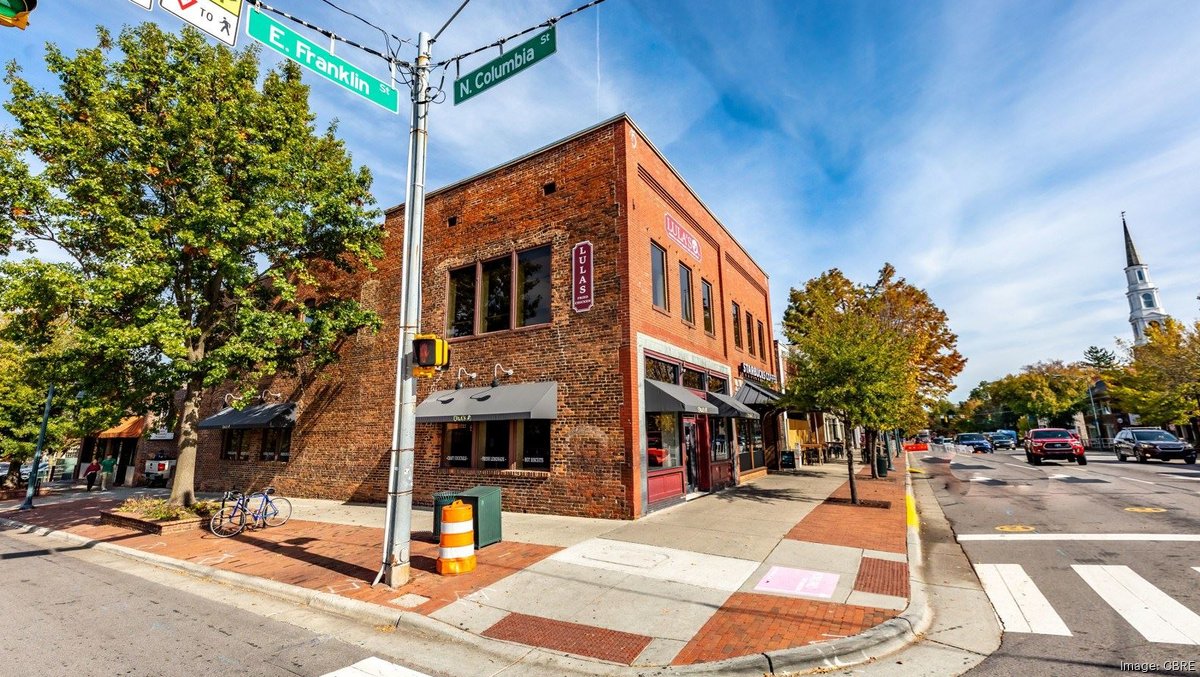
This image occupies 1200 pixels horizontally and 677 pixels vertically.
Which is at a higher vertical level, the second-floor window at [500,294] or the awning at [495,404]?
the second-floor window at [500,294]

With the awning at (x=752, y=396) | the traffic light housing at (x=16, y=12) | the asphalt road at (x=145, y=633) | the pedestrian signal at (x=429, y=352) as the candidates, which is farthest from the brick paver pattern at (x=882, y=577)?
the awning at (x=752, y=396)

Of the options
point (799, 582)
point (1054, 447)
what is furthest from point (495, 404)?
point (1054, 447)

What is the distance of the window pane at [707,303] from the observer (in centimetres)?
1714

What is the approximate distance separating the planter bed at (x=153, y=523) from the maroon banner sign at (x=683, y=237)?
13862 millimetres

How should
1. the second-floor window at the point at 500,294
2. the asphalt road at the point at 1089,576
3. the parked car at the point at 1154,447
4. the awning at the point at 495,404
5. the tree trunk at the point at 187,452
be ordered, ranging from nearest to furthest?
the asphalt road at the point at 1089,576 < the awning at the point at 495,404 < the tree trunk at the point at 187,452 < the second-floor window at the point at 500,294 < the parked car at the point at 1154,447

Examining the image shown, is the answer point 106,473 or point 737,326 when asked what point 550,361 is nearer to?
point 737,326

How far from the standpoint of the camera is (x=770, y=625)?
5.25 metres

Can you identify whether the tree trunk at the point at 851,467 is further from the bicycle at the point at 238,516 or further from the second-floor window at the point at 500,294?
the bicycle at the point at 238,516

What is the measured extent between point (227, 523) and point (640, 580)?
9861 millimetres

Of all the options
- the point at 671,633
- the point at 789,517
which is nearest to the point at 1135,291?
the point at 789,517

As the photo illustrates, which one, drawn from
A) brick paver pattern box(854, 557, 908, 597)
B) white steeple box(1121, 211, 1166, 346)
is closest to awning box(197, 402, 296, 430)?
brick paver pattern box(854, 557, 908, 597)

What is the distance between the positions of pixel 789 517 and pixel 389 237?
14.4 m

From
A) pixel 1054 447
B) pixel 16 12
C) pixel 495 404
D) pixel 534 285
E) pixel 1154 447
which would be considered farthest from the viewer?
pixel 1054 447

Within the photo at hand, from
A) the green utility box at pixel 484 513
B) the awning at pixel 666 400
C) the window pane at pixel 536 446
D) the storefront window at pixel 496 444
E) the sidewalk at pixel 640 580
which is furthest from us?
the storefront window at pixel 496 444
